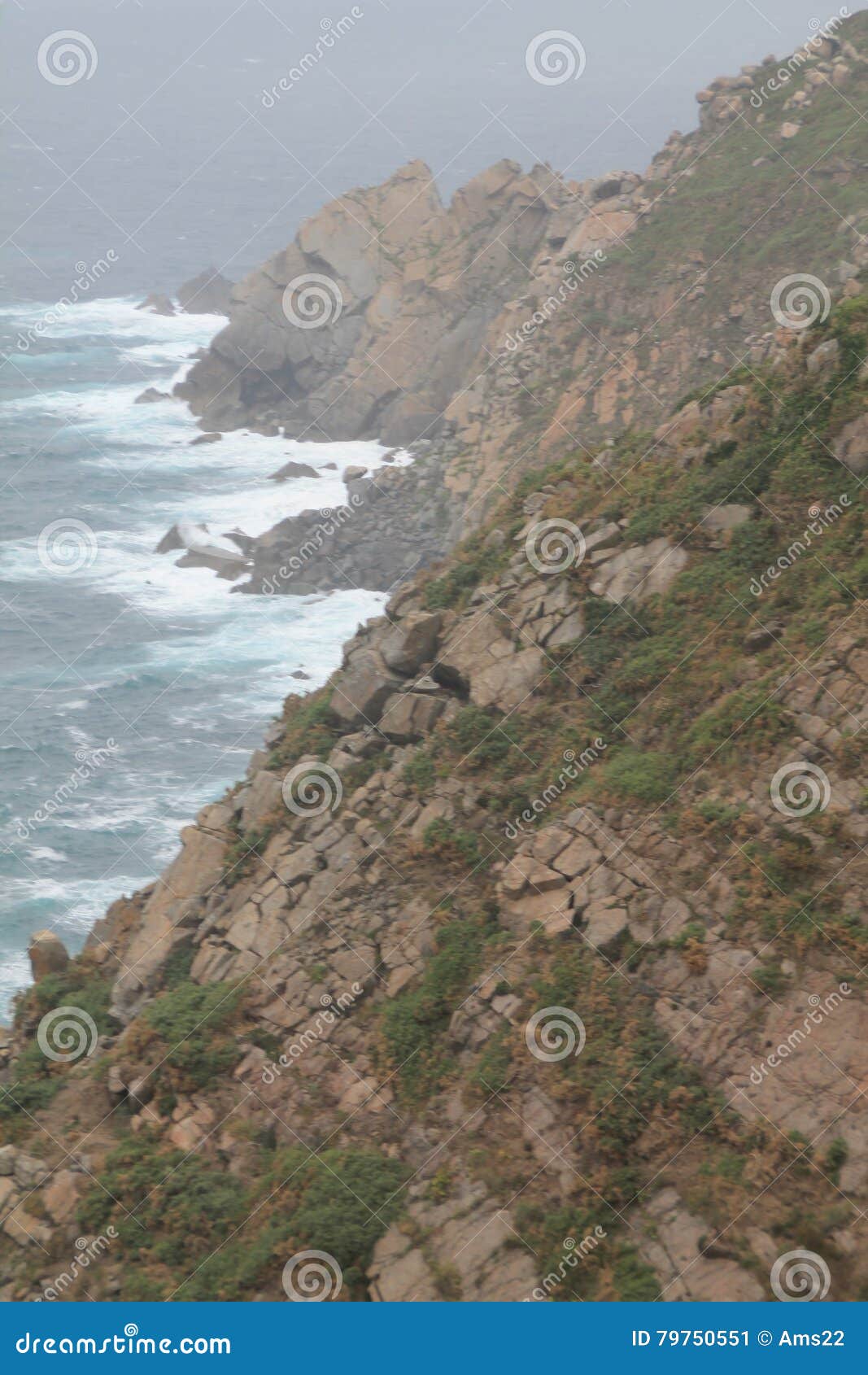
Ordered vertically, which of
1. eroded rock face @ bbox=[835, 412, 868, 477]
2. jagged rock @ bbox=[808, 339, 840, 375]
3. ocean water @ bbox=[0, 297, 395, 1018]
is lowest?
ocean water @ bbox=[0, 297, 395, 1018]

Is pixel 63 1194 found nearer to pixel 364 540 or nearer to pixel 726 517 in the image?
pixel 726 517

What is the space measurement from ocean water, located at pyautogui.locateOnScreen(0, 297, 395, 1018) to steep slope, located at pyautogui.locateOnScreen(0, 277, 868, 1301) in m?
16.9

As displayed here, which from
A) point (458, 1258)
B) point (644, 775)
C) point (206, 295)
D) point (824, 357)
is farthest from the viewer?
point (206, 295)

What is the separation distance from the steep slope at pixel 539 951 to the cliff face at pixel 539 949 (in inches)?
1.9

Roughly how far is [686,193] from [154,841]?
33899 millimetres

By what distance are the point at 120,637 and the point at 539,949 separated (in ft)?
127

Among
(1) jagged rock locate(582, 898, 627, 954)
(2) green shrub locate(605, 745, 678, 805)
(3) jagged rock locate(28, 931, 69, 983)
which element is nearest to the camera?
(1) jagged rock locate(582, 898, 627, 954)

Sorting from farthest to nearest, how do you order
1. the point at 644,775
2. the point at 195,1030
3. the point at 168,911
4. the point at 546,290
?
the point at 546,290 → the point at 168,911 → the point at 644,775 → the point at 195,1030

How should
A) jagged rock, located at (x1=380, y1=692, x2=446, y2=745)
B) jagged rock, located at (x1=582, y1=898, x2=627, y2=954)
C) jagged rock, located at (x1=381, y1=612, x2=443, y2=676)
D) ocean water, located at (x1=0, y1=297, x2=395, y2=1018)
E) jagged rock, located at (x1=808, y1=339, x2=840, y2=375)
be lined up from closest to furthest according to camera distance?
jagged rock, located at (x1=582, y1=898, x2=627, y2=954), jagged rock, located at (x1=380, y1=692, x2=446, y2=745), jagged rock, located at (x1=808, y1=339, x2=840, y2=375), jagged rock, located at (x1=381, y1=612, x2=443, y2=676), ocean water, located at (x1=0, y1=297, x2=395, y2=1018)

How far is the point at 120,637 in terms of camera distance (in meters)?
53.8

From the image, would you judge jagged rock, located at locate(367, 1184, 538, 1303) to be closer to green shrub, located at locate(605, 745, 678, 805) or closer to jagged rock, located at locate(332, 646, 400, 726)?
green shrub, located at locate(605, 745, 678, 805)

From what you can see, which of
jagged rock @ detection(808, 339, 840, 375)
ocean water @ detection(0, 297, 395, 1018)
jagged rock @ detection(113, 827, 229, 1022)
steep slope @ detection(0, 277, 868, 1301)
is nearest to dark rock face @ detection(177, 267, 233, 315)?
ocean water @ detection(0, 297, 395, 1018)

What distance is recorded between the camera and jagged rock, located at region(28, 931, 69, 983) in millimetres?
22703

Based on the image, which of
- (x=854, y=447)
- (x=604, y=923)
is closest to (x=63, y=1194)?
(x=604, y=923)
